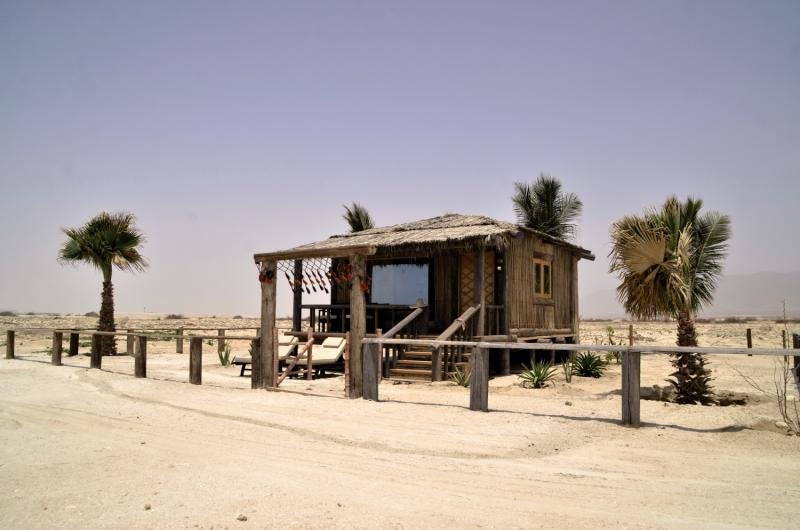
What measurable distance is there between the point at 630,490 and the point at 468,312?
916 centimetres

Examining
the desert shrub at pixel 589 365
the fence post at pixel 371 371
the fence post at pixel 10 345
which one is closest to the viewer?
the fence post at pixel 371 371

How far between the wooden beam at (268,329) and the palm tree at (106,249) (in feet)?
34.7

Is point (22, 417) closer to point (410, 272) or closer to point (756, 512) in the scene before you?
point (756, 512)

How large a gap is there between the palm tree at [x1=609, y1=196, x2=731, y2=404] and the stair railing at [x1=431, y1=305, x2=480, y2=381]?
12.5 ft

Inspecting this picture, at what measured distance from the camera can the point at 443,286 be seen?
54.4ft

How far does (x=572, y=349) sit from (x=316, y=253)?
4957mm

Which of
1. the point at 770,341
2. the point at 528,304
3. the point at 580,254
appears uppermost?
the point at 580,254

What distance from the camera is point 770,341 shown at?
94.4 feet

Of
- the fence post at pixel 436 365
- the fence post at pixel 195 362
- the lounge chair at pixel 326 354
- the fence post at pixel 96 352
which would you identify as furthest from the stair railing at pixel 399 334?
the fence post at pixel 96 352

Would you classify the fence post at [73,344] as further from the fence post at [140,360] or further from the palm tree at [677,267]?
the palm tree at [677,267]

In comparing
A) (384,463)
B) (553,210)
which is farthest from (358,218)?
(384,463)

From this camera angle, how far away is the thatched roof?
11984 millimetres

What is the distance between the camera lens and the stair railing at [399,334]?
14133 mm

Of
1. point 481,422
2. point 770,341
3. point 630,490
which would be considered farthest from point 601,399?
point 770,341
